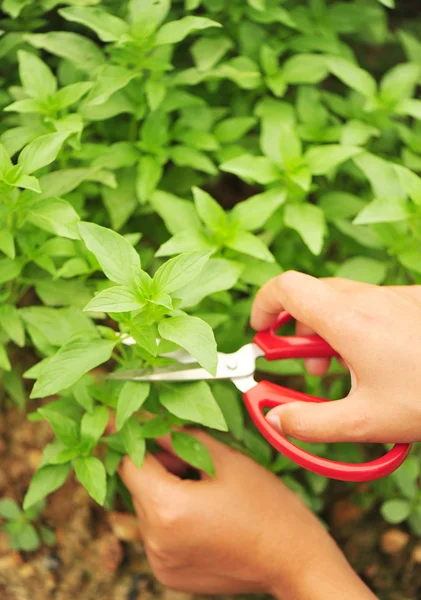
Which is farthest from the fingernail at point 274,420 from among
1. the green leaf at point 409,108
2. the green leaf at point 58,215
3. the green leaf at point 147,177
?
the green leaf at point 409,108

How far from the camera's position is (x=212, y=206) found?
1.30 meters

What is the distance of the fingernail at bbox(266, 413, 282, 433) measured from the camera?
3.40 ft

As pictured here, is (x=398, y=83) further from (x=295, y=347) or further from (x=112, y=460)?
(x=112, y=460)

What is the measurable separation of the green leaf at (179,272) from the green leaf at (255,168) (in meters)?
0.37

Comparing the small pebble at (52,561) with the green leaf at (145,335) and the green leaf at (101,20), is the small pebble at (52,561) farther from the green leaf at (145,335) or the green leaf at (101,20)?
the green leaf at (101,20)

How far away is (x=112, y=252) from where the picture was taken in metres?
1.00

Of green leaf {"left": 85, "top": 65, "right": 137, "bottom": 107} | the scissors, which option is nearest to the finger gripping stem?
the scissors

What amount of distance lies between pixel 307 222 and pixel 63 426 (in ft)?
A: 2.00

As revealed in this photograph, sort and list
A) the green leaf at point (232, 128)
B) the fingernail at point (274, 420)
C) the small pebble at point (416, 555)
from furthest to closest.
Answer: the small pebble at point (416, 555), the green leaf at point (232, 128), the fingernail at point (274, 420)

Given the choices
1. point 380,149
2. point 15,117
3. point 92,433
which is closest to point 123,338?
point 92,433

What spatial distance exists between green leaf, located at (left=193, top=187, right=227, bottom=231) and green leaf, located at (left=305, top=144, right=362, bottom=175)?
0.69 ft

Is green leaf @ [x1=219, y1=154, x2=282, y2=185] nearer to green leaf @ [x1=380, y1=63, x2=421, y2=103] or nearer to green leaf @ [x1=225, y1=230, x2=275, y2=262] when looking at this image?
green leaf @ [x1=225, y1=230, x2=275, y2=262]

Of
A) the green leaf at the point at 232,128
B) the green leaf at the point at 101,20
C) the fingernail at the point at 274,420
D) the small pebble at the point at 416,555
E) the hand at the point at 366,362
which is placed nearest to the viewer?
the hand at the point at 366,362

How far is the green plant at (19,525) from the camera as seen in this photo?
58.7 inches
